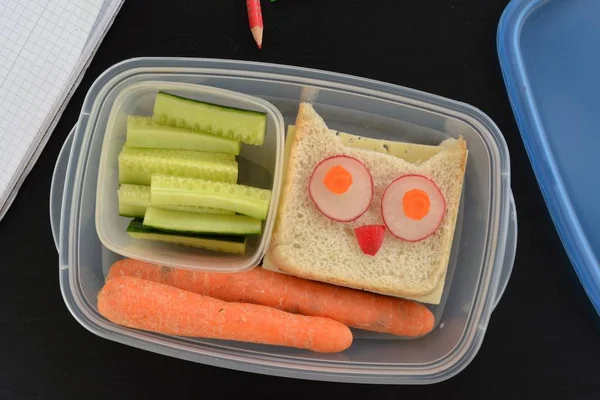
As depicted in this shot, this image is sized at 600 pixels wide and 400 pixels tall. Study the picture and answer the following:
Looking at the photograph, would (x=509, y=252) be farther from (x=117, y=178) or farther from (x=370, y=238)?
(x=117, y=178)

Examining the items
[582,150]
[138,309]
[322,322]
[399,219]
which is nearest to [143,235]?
[138,309]

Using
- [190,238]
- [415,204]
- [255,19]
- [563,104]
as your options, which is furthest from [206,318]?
[563,104]

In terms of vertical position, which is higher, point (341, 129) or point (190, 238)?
point (341, 129)

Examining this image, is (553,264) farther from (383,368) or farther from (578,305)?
(383,368)

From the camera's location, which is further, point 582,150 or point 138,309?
point 582,150

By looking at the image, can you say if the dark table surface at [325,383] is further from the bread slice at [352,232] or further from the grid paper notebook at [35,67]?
the bread slice at [352,232]
